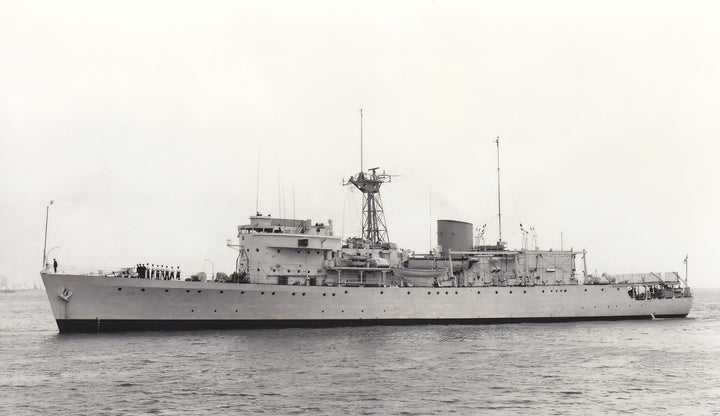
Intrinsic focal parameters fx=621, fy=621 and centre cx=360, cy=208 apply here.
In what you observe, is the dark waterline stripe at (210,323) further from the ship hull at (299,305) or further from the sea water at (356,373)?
the sea water at (356,373)

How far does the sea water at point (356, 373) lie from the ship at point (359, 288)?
118 cm

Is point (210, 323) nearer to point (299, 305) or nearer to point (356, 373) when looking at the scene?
point (299, 305)

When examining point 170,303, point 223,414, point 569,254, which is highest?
point 569,254

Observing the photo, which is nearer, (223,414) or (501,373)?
(223,414)

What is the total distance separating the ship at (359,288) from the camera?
27.2 metres

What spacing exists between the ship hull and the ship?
0.16ft

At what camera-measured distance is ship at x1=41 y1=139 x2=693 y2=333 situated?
2716 cm

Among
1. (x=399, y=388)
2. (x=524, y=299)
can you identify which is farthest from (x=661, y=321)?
(x=399, y=388)

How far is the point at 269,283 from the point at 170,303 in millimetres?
4557

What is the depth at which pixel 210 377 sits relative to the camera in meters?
18.1

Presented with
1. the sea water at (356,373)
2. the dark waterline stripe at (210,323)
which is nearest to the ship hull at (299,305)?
the dark waterline stripe at (210,323)

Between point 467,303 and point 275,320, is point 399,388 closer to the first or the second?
point 275,320

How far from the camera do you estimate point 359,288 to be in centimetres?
3086

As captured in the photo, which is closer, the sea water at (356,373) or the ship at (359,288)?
the sea water at (356,373)
